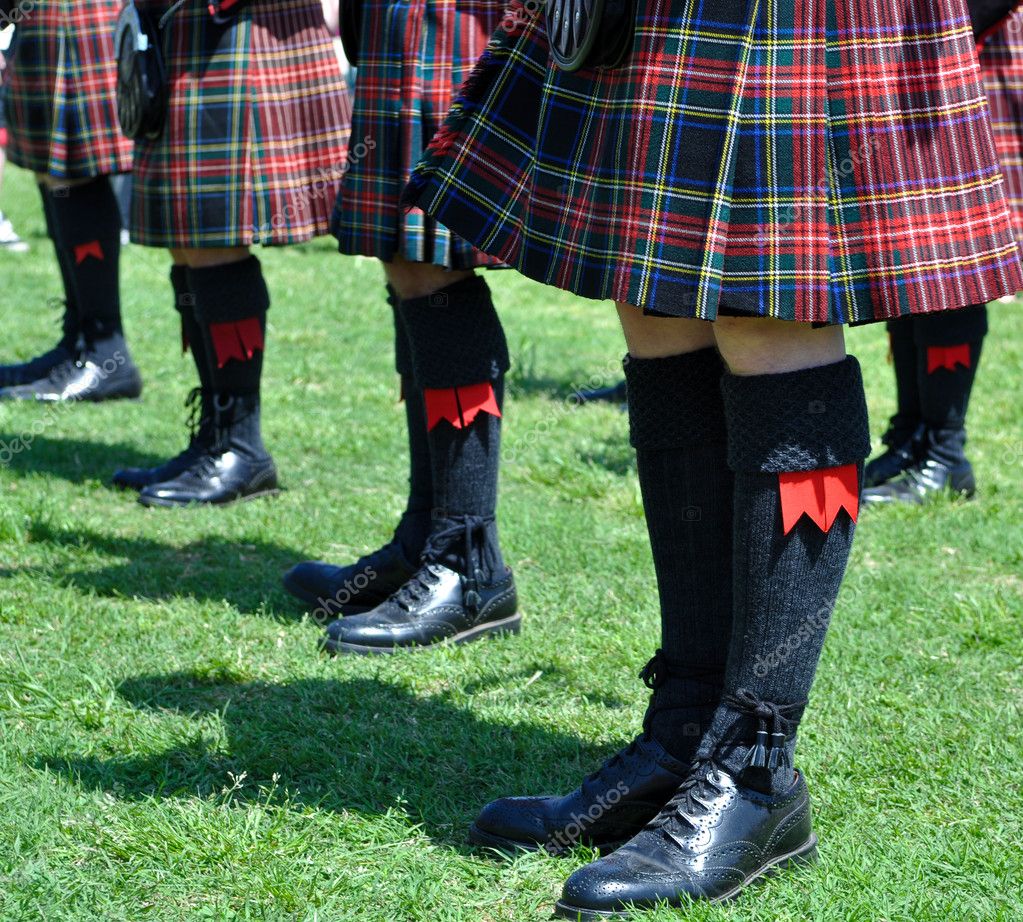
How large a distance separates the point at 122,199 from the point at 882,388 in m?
4.71

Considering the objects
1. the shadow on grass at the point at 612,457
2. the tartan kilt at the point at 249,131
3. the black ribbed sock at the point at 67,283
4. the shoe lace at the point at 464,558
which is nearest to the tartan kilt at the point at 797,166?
the shoe lace at the point at 464,558

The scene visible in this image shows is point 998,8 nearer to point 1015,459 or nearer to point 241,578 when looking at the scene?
point 1015,459

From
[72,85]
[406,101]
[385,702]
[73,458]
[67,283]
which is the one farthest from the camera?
[67,283]

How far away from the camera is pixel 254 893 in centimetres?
161

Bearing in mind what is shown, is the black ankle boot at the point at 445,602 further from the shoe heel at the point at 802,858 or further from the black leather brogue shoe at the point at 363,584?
the shoe heel at the point at 802,858

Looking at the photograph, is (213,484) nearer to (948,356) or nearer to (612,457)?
(612,457)

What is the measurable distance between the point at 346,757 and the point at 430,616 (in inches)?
18.0

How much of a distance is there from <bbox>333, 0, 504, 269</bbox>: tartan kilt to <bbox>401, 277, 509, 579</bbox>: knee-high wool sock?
96 mm

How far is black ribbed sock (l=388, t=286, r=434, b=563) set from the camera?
2551 millimetres

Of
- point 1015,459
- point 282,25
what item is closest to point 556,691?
point 282,25

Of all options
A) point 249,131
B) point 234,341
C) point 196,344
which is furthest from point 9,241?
point 249,131

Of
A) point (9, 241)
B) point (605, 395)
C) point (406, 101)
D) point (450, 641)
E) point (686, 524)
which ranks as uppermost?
point (406, 101)

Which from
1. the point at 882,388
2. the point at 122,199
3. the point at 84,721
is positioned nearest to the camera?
the point at 84,721

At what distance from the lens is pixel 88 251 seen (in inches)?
167
